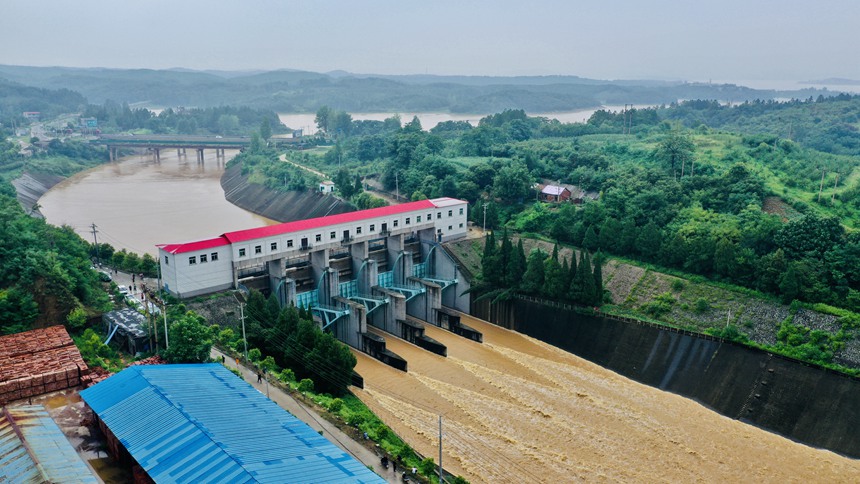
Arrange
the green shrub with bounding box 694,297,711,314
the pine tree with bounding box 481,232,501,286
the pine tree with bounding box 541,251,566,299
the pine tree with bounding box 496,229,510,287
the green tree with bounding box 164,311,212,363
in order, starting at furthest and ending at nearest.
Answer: the pine tree with bounding box 481,232,501,286 → the pine tree with bounding box 496,229,510,287 → the pine tree with bounding box 541,251,566,299 → the green shrub with bounding box 694,297,711,314 → the green tree with bounding box 164,311,212,363

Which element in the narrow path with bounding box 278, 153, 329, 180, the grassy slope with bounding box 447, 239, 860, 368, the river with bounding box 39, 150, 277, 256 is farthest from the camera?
the narrow path with bounding box 278, 153, 329, 180

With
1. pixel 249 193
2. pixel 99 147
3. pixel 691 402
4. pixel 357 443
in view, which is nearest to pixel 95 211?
pixel 249 193

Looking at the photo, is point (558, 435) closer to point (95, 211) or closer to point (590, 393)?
point (590, 393)

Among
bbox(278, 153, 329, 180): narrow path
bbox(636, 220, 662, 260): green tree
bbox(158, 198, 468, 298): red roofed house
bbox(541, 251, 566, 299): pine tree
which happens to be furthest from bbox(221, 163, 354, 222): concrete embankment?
bbox(636, 220, 662, 260): green tree

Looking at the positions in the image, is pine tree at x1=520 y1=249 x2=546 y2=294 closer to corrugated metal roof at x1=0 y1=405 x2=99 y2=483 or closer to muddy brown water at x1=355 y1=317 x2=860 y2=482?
muddy brown water at x1=355 y1=317 x2=860 y2=482

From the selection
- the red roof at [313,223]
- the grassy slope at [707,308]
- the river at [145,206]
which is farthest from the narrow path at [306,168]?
the grassy slope at [707,308]

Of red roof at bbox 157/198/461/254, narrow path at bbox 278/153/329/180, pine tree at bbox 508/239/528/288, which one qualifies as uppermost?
red roof at bbox 157/198/461/254

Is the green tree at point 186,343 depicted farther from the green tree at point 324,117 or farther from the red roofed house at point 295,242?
the green tree at point 324,117
